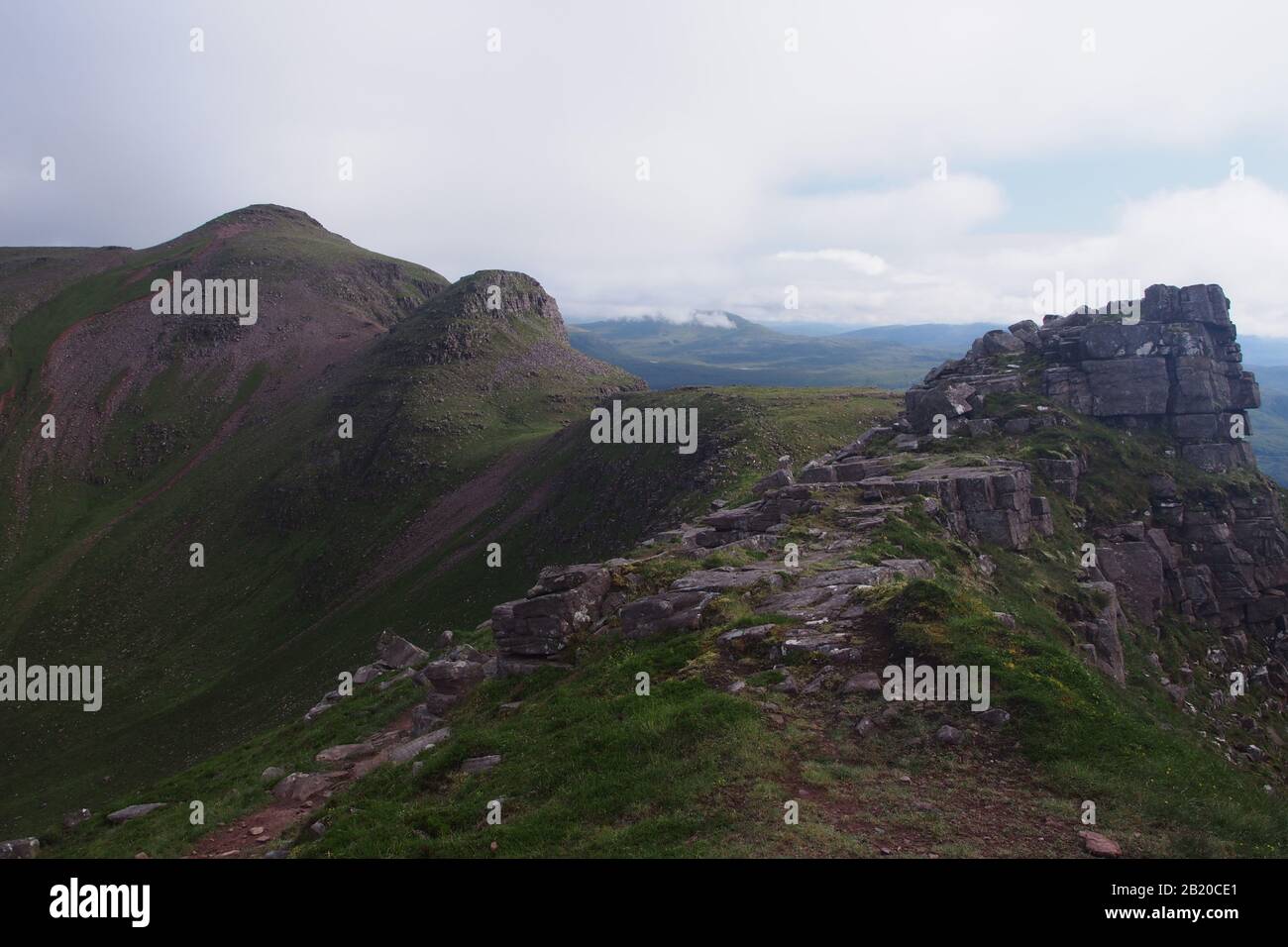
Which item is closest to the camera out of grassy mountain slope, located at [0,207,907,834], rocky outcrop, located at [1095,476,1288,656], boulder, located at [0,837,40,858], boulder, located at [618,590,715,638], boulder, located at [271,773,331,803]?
boulder, located at [618,590,715,638]

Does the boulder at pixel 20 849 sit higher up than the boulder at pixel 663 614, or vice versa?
the boulder at pixel 663 614

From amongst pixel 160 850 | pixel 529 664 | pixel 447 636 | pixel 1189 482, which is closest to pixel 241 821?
pixel 160 850

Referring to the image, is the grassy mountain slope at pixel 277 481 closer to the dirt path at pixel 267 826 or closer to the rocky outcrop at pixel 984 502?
the rocky outcrop at pixel 984 502

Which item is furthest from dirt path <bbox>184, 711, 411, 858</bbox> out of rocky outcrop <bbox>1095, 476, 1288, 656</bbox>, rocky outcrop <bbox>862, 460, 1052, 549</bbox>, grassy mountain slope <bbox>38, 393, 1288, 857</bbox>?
rocky outcrop <bbox>1095, 476, 1288, 656</bbox>

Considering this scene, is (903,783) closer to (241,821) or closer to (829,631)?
(829,631)

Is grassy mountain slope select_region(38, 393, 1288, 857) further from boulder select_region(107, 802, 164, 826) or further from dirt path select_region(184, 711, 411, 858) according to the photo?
boulder select_region(107, 802, 164, 826)

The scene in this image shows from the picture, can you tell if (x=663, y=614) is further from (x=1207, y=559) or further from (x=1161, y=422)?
(x=1161, y=422)

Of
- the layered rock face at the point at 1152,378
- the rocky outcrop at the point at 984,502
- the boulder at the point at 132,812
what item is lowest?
the boulder at the point at 132,812

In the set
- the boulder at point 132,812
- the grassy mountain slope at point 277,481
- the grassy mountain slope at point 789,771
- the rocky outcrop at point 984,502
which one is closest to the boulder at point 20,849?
the boulder at point 132,812
